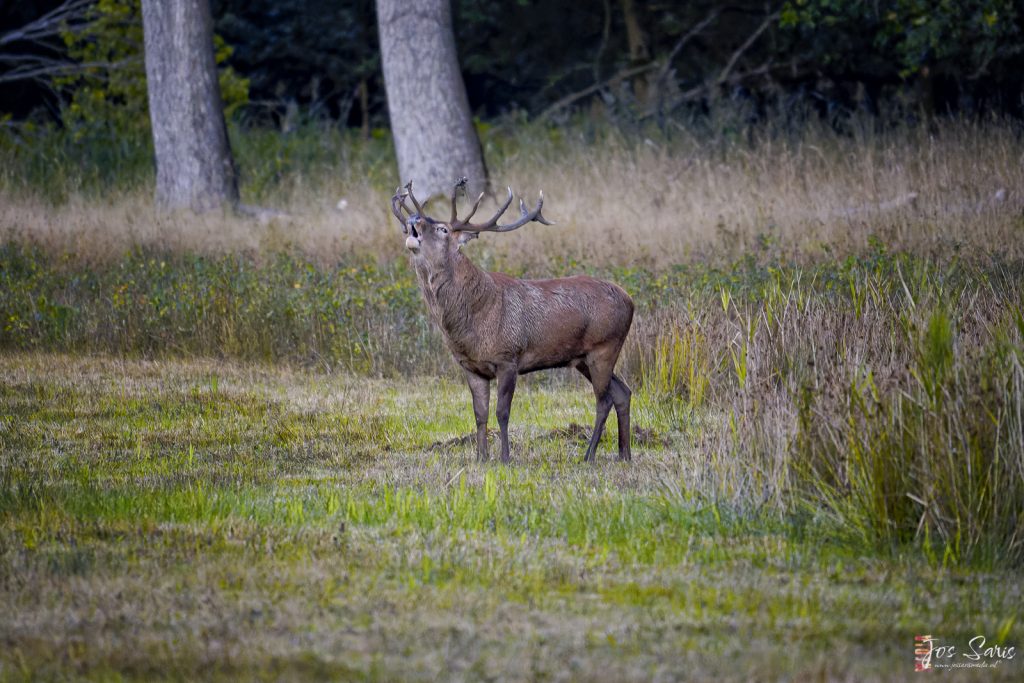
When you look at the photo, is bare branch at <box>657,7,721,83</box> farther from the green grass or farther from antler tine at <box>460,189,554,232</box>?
the green grass

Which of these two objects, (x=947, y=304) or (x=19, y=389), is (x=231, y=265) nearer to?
(x=19, y=389)

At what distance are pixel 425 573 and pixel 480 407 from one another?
9.05 feet

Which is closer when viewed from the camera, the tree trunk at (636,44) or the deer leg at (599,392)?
the deer leg at (599,392)

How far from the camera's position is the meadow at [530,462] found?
5.01 meters

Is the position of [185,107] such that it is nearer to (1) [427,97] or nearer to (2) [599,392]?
(1) [427,97]

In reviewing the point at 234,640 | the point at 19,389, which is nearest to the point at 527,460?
the point at 234,640

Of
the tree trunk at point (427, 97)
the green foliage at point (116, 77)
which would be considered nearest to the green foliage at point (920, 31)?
the tree trunk at point (427, 97)

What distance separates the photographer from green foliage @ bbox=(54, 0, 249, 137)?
21.7m

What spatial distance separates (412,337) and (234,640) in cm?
754

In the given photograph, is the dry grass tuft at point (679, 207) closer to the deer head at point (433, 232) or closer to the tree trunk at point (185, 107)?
the tree trunk at point (185, 107)

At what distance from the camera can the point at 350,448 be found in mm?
8852

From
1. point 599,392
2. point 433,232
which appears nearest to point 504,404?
point 599,392

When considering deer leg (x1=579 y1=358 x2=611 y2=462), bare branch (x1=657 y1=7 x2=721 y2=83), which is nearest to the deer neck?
deer leg (x1=579 y1=358 x2=611 y2=462)

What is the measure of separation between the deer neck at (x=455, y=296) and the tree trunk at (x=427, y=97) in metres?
9.11
